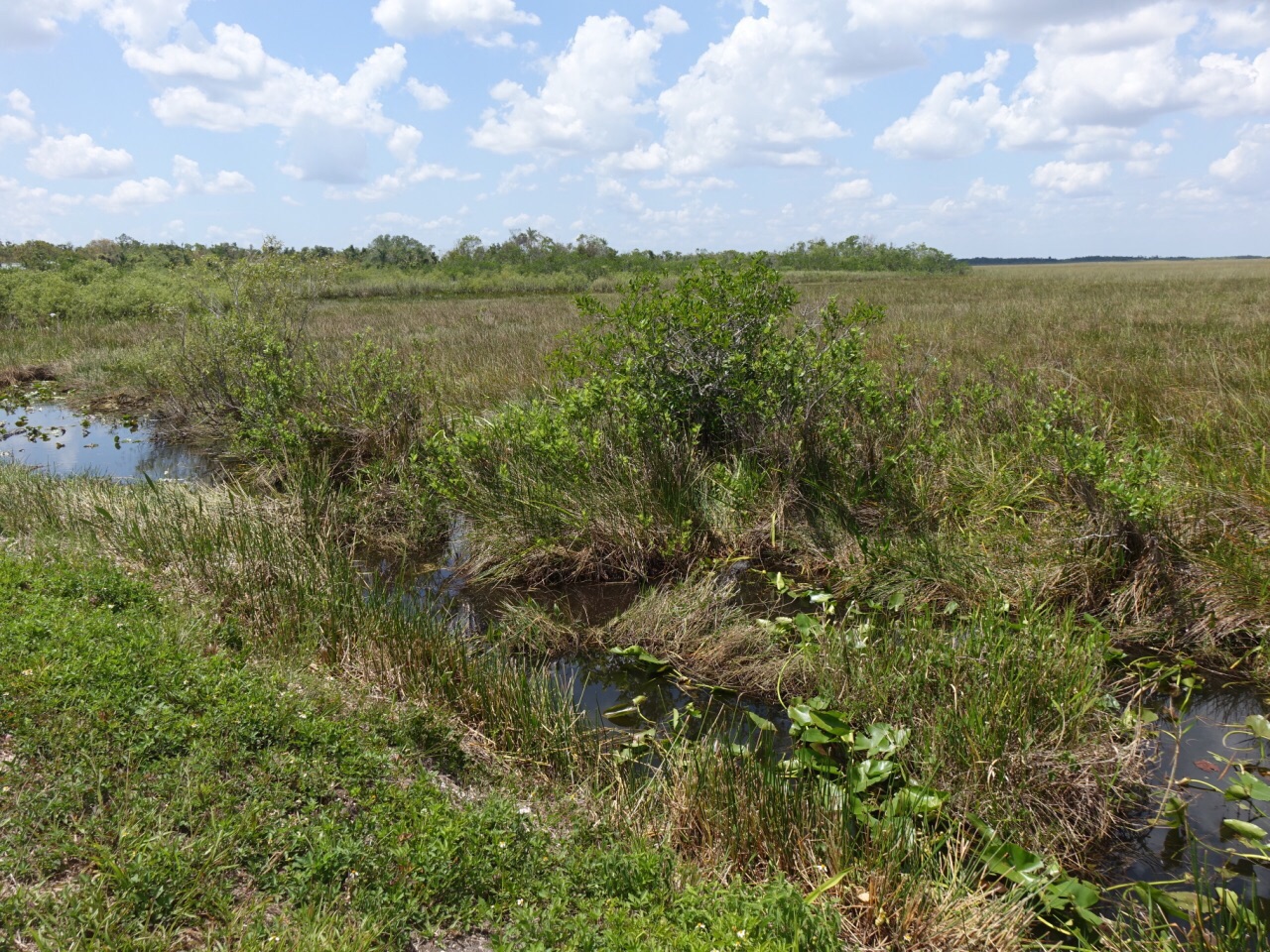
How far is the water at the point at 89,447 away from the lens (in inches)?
402

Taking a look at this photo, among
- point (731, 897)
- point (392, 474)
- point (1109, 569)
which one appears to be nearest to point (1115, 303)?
point (1109, 569)

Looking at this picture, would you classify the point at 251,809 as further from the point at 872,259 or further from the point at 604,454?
the point at 872,259

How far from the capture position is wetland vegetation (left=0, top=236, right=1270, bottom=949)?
288 centimetres

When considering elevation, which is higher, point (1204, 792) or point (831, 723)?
point (831, 723)

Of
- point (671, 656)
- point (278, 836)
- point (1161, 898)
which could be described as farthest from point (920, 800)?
point (278, 836)

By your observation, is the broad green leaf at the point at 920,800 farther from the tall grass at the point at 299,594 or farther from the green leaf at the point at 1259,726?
the green leaf at the point at 1259,726

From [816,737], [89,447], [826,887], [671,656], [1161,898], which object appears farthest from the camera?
[89,447]

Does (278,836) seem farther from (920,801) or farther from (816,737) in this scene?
(920,801)

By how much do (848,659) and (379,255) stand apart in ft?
194

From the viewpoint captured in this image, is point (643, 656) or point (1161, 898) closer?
point (1161, 898)

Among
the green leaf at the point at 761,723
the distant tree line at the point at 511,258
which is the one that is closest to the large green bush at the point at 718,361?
the green leaf at the point at 761,723

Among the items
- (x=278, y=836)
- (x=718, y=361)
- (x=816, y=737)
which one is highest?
(x=718, y=361)

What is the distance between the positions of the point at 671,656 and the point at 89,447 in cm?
1050

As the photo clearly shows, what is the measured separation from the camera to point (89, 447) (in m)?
11.6
